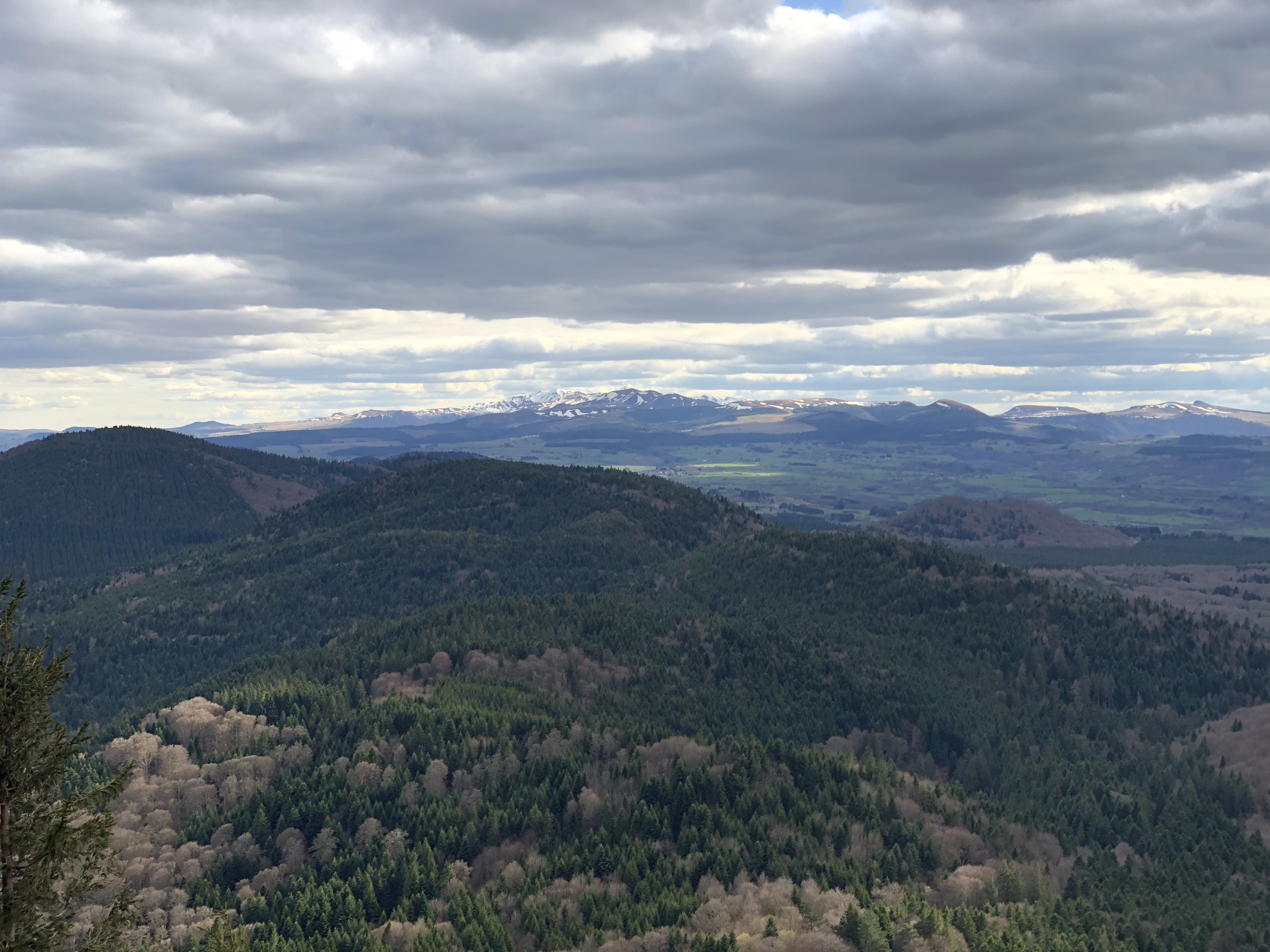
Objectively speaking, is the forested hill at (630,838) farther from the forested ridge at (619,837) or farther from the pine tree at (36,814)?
the pine tree at (36,814)

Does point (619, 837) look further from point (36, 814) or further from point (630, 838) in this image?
point (36, 814)

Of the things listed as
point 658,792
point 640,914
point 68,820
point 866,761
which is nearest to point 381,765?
point 658,792

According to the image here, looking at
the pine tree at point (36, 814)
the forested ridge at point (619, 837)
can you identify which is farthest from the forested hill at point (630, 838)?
the pine tree at point (36, 814)

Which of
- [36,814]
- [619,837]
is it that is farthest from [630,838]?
[36,814]

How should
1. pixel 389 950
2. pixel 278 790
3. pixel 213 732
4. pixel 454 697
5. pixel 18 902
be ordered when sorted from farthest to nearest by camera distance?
1. pixel 454 697
2. pixel 213 732
3. pixel 278 790
4. pixel 389 950
5. pixel 18 902

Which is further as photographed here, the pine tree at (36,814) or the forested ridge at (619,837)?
the forested ridge at (619,837)

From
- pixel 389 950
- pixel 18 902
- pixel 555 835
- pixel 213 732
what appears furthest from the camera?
pixel 213 732

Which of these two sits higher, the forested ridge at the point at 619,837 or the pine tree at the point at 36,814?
the pine tree at the point at 36,814

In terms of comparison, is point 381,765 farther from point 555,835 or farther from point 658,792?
point 658,792

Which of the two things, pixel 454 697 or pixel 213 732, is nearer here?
pixel 213 732
